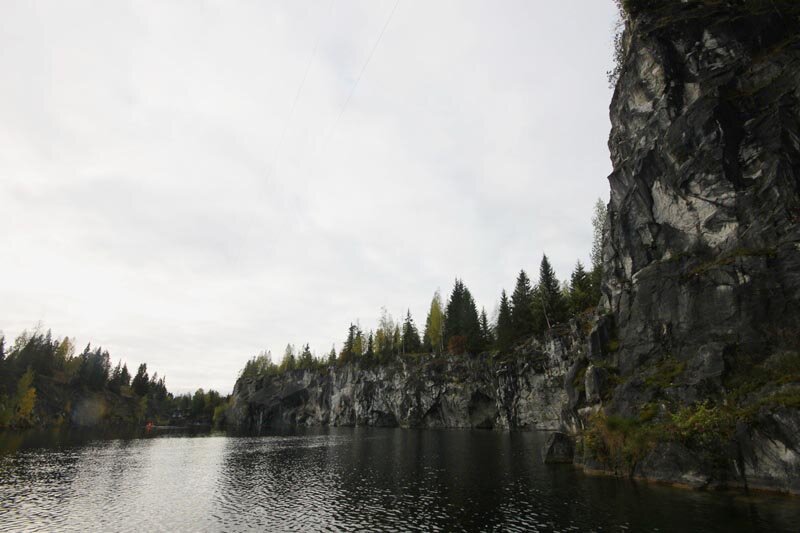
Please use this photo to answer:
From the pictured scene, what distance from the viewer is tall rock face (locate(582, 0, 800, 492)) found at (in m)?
29.6

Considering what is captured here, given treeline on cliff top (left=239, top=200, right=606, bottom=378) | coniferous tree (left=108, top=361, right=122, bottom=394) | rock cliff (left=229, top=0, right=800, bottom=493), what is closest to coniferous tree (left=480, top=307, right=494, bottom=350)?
treeline on cliff top (left=239, top=200, right=606, bottom=378)

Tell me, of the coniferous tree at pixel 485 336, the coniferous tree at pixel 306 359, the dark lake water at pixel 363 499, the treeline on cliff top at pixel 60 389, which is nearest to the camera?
the dark lake water at pixel 363 499

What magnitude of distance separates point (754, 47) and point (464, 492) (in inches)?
2088

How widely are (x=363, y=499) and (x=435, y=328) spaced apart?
99.3m

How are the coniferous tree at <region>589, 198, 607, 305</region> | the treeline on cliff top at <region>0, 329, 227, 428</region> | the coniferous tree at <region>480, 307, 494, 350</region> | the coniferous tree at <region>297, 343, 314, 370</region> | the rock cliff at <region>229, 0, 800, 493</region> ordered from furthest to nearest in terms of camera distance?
the coniferous tree at <region>297, 343, 314, 370</region> → the treeline on cliff top at <region>0, 329, 227, 428</region> → the coniferous tree at <region>480, 307, 494, 350</region> → the coniferous tree at <region>589, 198, 607, 305</region> → the rock cliff at <region>229, 0, 800, 493</region>

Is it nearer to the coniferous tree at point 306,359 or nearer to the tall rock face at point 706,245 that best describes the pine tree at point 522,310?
the tall rock face at point 706,245

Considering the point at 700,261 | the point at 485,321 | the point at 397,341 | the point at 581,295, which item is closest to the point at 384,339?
the point at 397,341

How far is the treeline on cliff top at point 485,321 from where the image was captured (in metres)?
88.3

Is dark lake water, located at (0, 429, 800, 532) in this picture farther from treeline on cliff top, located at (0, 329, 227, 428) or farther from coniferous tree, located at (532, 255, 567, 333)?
treeline on cliff top, located at (0, 329, 227, 428)

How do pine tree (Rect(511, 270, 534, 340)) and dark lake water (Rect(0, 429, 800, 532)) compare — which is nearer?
dark lake water (Rect(0, 429, 800, 532))

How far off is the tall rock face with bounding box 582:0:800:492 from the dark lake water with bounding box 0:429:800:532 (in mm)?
5116

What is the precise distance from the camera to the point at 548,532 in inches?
835

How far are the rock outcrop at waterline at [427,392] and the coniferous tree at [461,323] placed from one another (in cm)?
408

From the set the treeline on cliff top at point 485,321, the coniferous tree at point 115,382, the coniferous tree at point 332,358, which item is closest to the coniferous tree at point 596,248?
the treeline on cliff top at point 485,321
